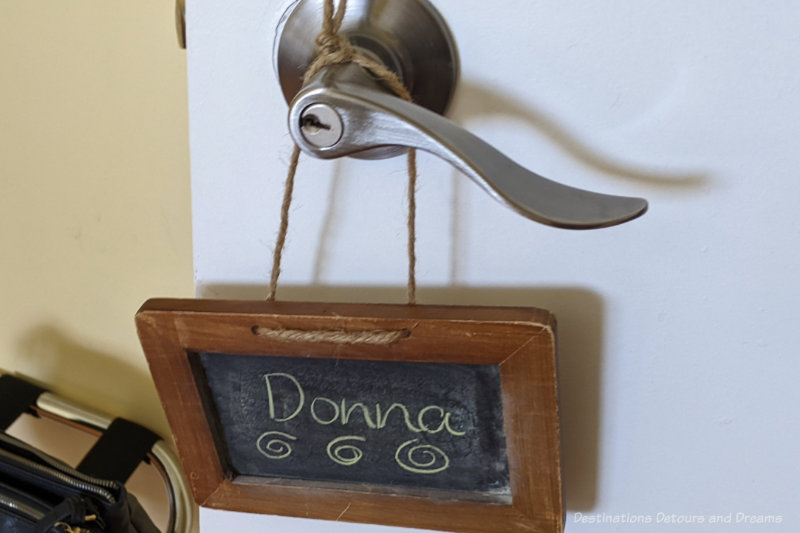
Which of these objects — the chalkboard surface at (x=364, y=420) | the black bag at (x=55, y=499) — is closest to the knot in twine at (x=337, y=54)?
the chalkboard surface at (x=364, y=420)

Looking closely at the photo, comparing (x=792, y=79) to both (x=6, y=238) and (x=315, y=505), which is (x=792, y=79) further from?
(x=6, y=238)

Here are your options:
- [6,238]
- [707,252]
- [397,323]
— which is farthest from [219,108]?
[6,238]

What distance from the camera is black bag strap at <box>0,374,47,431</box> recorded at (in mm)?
613

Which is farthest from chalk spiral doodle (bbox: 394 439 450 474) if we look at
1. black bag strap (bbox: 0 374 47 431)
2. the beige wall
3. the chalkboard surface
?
black bag strap (bbox: 0 374 47 431)

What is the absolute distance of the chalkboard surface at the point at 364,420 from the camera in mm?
345

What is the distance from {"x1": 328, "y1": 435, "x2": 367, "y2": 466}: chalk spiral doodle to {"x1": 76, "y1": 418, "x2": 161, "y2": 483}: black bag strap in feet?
0.97

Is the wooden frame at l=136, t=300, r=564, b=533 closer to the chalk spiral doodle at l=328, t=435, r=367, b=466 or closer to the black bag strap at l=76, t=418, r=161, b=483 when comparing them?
the chalk spiral doodle at l=328, t=435, r=367, b=466

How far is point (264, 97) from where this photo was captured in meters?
0.34

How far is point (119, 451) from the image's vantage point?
603 millimetres

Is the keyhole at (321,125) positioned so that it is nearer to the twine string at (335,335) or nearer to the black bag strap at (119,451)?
the twine string at (335,335)

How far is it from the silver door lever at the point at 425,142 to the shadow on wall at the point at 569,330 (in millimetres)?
87

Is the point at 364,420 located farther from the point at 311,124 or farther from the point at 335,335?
the point at 311,124

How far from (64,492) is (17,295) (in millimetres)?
199

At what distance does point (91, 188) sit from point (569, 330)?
1.30ft
